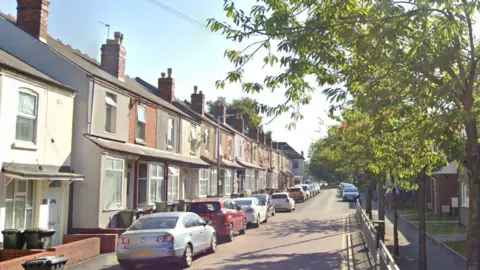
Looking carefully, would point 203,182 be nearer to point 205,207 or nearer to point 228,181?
point 228,181

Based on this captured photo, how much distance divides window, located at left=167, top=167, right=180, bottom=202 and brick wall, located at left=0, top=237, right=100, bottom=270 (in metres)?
9.50

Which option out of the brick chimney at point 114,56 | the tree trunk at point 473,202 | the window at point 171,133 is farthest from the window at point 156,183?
the tree trunk at point 473,202

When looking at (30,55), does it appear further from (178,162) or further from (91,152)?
(178,162)

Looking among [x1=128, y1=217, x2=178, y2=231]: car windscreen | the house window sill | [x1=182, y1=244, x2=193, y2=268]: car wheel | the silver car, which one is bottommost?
[x1=182, y1=244, x2=193, y2=268]: car wheel

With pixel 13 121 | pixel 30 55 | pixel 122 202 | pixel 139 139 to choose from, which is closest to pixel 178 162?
pixel 139 139

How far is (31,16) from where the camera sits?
1753 cm

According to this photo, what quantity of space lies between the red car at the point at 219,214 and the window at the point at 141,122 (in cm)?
494

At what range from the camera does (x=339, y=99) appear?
266 inches

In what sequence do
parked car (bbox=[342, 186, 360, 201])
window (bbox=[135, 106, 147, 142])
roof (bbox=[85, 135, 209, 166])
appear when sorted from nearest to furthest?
1. roof (bbox=[85, 135, 209, 166])
2. window (bbox=[135, 106, 147, 142])
3. parked car (bbox=[342, 186, 360, 201])

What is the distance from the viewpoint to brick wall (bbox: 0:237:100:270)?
1056 centimetres

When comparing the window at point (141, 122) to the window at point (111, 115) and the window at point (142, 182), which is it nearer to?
the window at point (142, 182)

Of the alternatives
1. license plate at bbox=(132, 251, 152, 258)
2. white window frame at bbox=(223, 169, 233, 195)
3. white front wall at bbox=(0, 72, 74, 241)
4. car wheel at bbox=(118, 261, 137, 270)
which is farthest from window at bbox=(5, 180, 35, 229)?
white window frame at bbox=(223, 169, 233, 195)

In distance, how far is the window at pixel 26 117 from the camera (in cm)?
1389

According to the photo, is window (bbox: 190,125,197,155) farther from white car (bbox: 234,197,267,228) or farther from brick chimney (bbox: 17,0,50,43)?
brick chimney (bbox: 17,0,50,43)
